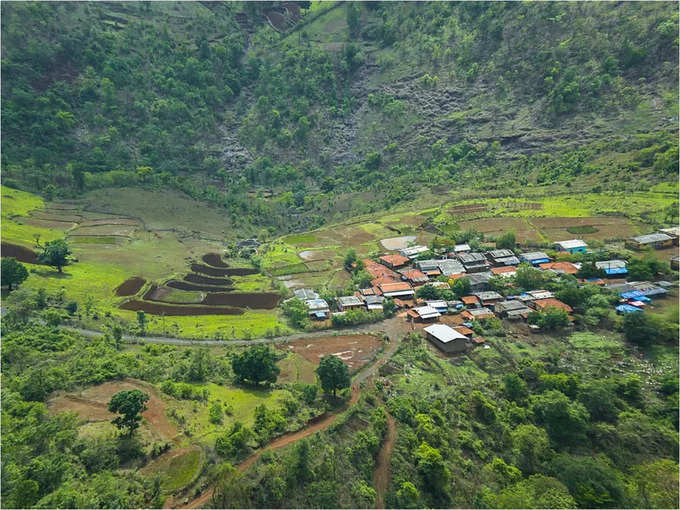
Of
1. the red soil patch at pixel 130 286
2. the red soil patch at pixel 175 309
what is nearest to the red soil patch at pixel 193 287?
the red soil patch at pixel 130 286

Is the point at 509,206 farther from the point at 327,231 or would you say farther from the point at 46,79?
the point at 46,79

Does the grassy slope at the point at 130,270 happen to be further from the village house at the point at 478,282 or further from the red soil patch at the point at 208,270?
the village house at the point at 478,282

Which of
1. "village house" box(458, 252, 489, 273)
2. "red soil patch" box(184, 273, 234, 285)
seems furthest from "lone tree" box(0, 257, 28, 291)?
"village house" box(458, 252, 489, 273)

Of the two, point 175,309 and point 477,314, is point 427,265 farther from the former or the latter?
point 175,309

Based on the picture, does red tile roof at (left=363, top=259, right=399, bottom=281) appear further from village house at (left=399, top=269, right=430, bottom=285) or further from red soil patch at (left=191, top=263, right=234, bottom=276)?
red soil patch at (left=191, top=263, right=234, bottom=276)

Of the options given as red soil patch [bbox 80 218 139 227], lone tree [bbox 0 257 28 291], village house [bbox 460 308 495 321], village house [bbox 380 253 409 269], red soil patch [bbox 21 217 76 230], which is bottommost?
village house [bbox 460 308 495 321]

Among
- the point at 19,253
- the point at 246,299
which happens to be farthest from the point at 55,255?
the point at 246,299
